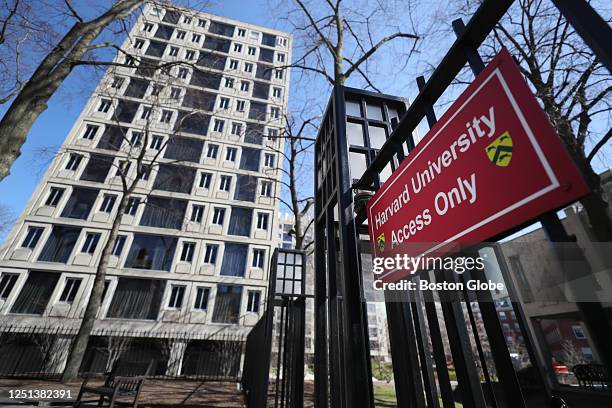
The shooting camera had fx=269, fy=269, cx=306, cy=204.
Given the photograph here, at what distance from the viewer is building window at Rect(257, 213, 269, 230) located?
21.6 meters

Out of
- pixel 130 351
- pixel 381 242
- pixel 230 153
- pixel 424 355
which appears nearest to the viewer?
pixel 424 355

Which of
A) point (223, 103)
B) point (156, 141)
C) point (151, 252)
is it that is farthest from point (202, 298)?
point (223, 103)

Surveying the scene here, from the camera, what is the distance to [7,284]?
1612 cm

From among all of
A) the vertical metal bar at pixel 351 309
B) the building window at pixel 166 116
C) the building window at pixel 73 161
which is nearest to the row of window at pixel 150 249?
the building window at pixel 73 161

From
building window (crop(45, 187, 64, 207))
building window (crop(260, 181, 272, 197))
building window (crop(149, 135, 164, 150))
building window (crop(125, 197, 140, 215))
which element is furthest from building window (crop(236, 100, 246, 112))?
building window (crop(45, 187, 64, 207))

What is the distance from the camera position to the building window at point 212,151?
2348cm

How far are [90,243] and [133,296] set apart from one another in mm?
4917

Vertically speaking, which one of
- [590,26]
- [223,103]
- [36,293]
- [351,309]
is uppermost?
[223,103]

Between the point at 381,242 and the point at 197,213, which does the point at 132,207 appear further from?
the point at 381,242

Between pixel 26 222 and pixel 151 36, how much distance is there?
20.3 metres

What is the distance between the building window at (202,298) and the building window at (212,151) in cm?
1112

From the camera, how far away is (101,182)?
2028cm

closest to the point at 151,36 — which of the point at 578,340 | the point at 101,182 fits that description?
the point at 101,182

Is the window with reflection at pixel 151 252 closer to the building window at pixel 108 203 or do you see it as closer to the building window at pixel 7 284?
the building window at pixel 108 203
